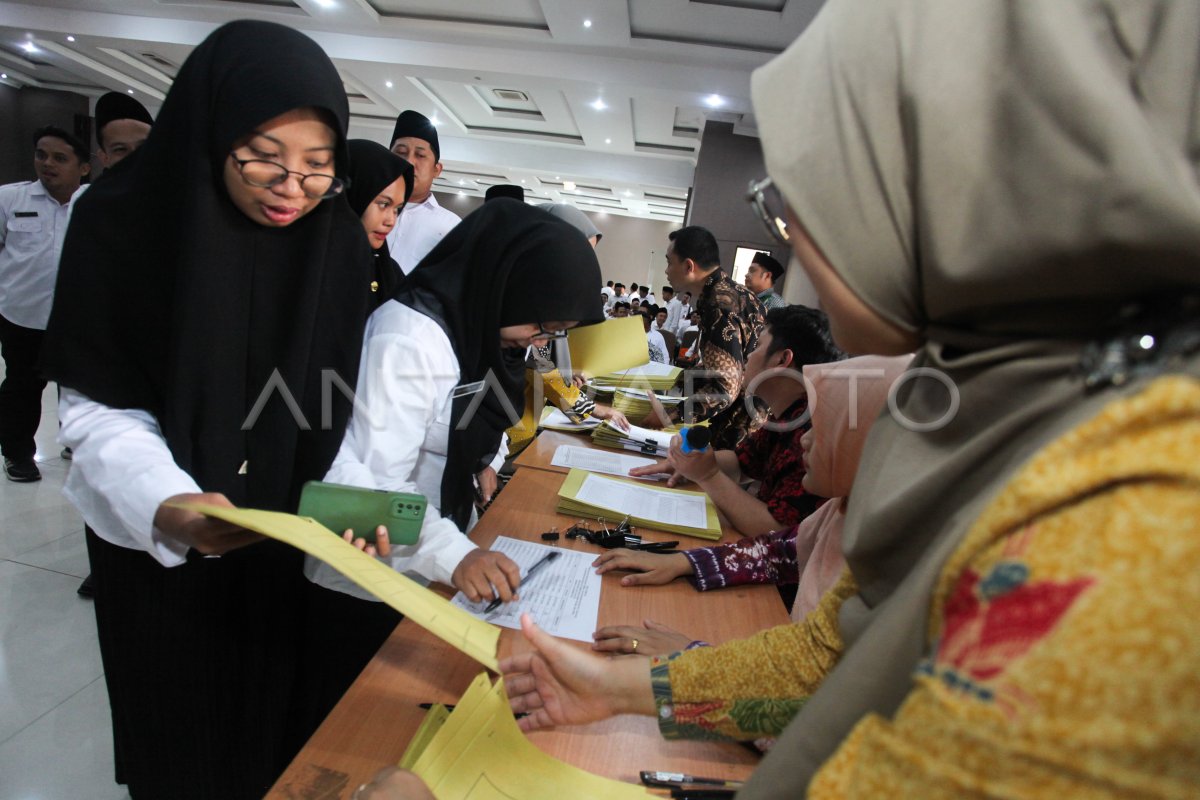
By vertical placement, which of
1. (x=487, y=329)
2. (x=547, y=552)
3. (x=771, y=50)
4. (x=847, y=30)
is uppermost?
(x=771, y=50)

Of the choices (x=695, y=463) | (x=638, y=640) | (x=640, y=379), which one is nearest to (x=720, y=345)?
(x=640, y=379)

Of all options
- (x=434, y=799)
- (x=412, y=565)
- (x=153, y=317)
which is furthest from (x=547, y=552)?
(x=153, y=317)

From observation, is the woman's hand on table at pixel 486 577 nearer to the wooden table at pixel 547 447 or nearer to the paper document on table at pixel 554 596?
the paper document on table at pixel 554 596

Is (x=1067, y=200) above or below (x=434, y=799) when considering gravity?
above

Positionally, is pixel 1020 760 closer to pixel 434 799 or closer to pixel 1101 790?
pixel 1101 790

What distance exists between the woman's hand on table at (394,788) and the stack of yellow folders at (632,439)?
172 centimetres

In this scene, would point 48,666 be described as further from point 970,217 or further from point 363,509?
point 970,217

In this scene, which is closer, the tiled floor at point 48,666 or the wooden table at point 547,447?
the tiled floor at point 48,666

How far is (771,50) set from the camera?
591cm

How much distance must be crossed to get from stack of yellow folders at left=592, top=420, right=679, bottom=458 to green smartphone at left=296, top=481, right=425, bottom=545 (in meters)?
1.44

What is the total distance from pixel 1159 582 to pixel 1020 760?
12cm

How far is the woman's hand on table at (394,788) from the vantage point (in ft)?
1.90

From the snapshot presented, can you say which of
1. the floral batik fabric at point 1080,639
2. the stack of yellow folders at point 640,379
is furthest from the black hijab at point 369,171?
the floral batik fabric at point 1080,639

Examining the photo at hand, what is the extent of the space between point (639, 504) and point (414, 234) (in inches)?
88.9
